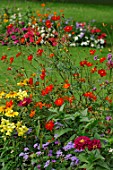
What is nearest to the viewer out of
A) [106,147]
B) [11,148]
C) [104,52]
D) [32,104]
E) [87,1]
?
[106,147]

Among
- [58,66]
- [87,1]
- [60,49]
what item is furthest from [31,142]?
[87,1]

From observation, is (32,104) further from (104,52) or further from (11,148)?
(104,52)

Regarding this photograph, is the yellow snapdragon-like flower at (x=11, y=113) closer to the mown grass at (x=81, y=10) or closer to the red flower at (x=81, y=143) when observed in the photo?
the red flower at (x=81, y=143)

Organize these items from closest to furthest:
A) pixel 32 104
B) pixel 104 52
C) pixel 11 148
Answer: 1. pixel 11 148
2. pixel 32 104
3. pixel 104 52

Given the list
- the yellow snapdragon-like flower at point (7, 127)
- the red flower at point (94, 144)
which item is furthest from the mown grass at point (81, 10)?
the red flower at point (94, 144)

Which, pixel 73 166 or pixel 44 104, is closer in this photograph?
pixel 73 166

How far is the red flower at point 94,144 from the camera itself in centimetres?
348

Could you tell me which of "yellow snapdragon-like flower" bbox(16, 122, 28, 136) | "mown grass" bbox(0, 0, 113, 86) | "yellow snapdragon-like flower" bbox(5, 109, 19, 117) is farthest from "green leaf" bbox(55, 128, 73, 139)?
"mown grass" bbox(0, 0, 113, 86)

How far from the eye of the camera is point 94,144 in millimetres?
3508

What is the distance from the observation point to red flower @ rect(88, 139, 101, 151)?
3.48 m

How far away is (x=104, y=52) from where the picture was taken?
1045cm

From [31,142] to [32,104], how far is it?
40 cm

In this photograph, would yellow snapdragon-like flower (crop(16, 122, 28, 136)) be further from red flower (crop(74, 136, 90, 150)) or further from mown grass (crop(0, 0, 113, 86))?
mown grass (crop(0, 0, 113, 86))

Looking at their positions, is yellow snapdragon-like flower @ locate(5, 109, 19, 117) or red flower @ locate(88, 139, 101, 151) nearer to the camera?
red flower @ locate(88, 139, 101, 151)
